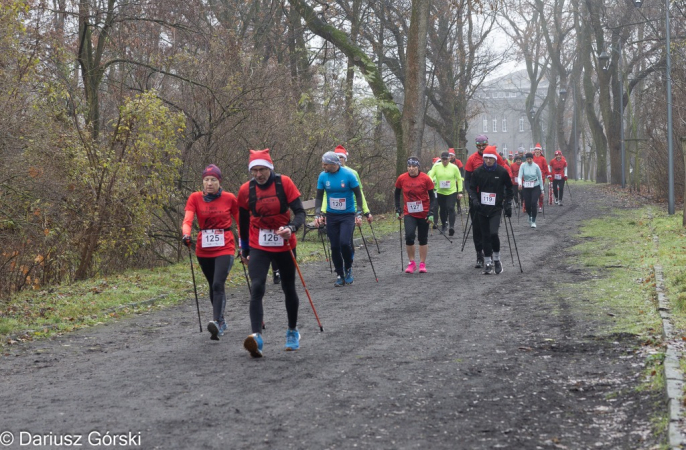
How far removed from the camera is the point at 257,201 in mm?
8328

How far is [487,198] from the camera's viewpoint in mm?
13961

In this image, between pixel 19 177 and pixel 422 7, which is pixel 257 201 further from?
pixel 422 7

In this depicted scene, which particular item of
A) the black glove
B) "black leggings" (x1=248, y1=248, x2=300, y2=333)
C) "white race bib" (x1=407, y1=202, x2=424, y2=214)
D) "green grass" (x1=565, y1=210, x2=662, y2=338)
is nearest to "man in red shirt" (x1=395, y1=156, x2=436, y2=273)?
"white race bib" (x1=407, y1=202, x2=424, y2=214)

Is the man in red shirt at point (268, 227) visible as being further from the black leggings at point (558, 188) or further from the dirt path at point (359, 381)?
the black leggings at point (558, 188)

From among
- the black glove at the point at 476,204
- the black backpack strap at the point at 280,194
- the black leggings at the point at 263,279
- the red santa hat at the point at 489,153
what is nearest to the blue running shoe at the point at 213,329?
the black leggings at the point at 263,279

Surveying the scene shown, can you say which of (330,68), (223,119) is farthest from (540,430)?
(330,68)

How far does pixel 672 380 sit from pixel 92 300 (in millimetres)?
8539

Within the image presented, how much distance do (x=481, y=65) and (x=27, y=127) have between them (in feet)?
104

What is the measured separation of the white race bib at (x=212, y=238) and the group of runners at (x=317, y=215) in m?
0.01

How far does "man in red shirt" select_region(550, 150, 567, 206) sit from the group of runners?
6.33 m

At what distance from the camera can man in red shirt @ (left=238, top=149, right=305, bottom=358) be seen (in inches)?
323

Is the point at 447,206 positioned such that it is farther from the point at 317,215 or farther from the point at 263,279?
the point at 263,279

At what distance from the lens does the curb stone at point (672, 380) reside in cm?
524

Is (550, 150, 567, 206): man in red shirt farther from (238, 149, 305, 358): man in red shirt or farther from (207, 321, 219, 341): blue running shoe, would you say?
(238, 149, 305, 358): man in red shirt
